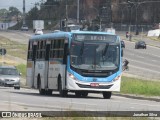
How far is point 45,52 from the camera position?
3350 cm

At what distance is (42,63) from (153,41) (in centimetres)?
9814

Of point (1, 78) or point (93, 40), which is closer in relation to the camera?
point (93, 40)

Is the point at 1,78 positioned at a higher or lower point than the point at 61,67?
lower

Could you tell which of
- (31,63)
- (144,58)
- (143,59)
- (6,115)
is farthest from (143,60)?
(6,115)

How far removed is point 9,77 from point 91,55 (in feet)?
58.5

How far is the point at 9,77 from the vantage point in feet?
154

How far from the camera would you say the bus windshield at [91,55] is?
98.6ft

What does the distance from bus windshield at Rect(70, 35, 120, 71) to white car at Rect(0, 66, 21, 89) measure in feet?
53.9

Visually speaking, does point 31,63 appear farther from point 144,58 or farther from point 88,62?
point 144,58

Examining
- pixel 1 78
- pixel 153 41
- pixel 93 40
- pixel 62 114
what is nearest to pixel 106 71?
pixel 93 40

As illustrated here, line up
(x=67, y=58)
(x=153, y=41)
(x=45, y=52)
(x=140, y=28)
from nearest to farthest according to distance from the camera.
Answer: (x=67, y=58) → (x=45, y=52) → (x=153, y=41) → (x=140, y=28)

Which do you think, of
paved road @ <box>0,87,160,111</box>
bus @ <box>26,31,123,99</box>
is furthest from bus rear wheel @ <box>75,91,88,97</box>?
paved road @ <box>0,87,160,111</box>

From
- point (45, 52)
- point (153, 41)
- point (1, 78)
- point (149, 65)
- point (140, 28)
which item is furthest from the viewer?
point (140, 28)

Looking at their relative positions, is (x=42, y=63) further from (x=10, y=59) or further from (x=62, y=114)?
(x=10, y=59)
